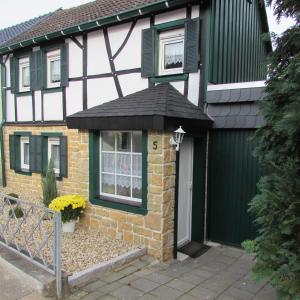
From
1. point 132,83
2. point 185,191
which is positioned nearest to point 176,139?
point 185,191

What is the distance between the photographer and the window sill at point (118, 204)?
5340 mm

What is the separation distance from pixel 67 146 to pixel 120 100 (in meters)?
2.67

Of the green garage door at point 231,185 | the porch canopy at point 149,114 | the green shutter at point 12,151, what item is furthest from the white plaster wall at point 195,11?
the green shutter at point 12,151

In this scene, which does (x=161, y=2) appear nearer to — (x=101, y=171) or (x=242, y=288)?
(x=101, y=171)

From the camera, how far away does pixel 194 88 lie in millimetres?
5996

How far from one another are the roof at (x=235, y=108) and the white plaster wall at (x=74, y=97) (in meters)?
3.35

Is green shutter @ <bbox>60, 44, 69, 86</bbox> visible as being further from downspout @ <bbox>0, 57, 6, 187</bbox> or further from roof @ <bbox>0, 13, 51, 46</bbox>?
roof @ <bbox>0, 13, 51, 46</bbox>

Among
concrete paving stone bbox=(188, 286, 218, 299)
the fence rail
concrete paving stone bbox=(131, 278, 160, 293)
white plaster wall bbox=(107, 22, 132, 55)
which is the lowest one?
concrete paving stone bbox=(188, 286, 218, 299)

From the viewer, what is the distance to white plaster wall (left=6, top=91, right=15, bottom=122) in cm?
959

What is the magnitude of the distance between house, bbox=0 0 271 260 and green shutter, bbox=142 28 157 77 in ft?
0.07

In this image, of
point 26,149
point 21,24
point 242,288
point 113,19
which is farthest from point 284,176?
point 21,24

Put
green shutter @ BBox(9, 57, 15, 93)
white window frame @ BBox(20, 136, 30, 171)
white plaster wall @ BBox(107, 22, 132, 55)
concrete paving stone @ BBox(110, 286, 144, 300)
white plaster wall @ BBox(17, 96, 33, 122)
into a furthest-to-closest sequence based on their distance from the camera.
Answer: white window frame @ BBox(20, 136, 30, 171)
green shutter @ BBox(9, 57, 15, 93)
white plaster wall @ BBox(17, 96, 33, 122)
white plaster wall @ BBox(107, 22, 132, 55)
concrete paving stone @ BBox(110, 286, 144, 300)

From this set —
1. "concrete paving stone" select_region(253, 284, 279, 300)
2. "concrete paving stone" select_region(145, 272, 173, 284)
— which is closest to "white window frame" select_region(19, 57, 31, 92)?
"concrete paving stone" select_region(145, 272, 173, 284)

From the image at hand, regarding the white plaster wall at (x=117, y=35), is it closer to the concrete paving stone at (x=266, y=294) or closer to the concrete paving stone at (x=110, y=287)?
the concrete paving stone at (x=110, y=287)
